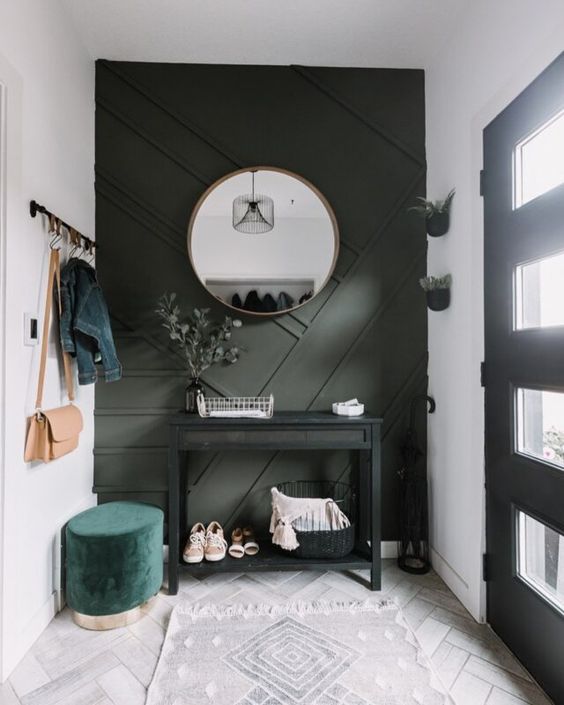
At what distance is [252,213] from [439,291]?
1113 mm

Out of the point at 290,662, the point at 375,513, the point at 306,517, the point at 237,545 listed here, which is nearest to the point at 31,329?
the point at 237,545

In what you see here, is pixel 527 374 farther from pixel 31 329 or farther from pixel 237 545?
pixel 31 329

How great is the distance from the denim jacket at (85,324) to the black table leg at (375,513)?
1.35 m

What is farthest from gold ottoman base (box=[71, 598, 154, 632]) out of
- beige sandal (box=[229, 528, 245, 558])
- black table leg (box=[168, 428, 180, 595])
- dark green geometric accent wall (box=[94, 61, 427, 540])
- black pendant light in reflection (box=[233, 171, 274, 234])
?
black pendant light in reflection (box=[233, 171, 274, 234])

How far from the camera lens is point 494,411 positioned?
5.89 ft

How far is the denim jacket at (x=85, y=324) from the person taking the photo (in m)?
1.91

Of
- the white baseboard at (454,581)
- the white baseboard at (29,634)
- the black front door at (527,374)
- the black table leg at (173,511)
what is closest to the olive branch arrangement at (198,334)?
the black table leg at (173,511)

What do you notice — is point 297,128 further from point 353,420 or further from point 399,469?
point 399,469

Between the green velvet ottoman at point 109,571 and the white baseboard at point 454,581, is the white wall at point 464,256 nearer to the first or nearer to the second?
the white baseboard at point 454,581

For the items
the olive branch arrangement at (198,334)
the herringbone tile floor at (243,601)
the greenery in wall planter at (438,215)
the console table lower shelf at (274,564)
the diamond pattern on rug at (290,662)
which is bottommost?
the herringbone tile floor at (243,601)

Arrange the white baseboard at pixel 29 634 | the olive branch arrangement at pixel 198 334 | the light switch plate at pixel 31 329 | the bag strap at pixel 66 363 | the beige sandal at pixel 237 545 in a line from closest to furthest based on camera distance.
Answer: the white baseboard at pixel 29 634 → the light switch plate at pixel 31 329 → the bag strap at pixel 66 363 → the beige sandal at pixel 237 545 → the olive branch arrangement at pixel 198 334

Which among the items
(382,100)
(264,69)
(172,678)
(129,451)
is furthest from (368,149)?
(172,678)

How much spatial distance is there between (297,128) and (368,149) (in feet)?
1.43

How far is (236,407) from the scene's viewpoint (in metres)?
2.37
